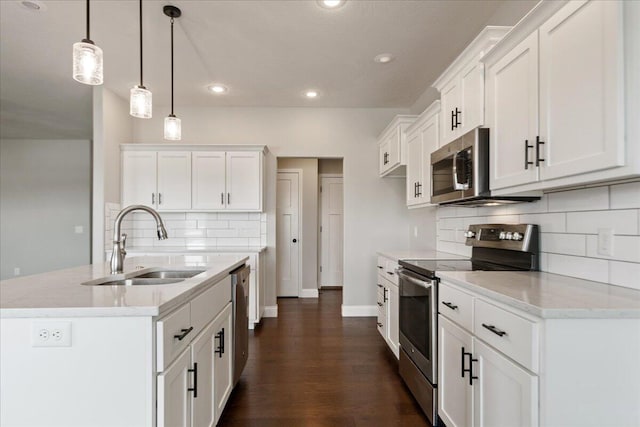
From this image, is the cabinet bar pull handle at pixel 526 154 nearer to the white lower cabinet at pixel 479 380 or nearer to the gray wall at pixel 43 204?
the white lower cabinet at pixel 479 380

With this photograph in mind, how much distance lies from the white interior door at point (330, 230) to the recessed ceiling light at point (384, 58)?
3168mm

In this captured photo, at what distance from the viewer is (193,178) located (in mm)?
3963

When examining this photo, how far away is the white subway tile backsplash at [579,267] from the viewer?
1443 millimetres

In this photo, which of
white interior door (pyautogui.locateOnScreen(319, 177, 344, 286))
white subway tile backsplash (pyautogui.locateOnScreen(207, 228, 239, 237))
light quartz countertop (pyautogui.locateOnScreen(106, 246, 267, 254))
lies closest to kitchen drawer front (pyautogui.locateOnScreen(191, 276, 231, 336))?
light quartz countertop (pyautogui.locateOnScreen(106, 246, 267, 254))

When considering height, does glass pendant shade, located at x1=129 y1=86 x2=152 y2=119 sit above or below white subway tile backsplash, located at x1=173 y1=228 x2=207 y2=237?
above

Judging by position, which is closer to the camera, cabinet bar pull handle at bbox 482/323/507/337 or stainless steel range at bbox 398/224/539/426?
cabinet bar pull handle at bbox 482/323/507/337

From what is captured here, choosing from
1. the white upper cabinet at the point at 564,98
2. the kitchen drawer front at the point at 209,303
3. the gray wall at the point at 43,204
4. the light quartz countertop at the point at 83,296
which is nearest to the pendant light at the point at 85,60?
the light quartz countertop at the point at 83,296

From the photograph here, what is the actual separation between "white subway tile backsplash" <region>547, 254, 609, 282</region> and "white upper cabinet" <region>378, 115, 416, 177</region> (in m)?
1.86

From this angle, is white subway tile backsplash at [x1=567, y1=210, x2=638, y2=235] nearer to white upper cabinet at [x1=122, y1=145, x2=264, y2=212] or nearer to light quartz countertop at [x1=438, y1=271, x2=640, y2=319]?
light quartz countertop at [x1=438, y1=271, x2=640, y2=319]

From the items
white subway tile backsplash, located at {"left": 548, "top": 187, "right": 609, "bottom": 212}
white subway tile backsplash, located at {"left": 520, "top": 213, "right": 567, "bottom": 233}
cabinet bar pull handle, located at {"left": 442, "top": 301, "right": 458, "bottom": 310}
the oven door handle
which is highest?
white subway tile backsplash, located at {"left": 548, "top": 187, "right": 609, "bottom": 212}

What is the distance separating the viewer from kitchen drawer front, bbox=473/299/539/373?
1097 millimetres

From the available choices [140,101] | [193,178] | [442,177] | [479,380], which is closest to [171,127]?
[140,101]

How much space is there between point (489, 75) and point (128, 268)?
97.2 inches

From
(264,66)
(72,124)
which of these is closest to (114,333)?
(264,66)
